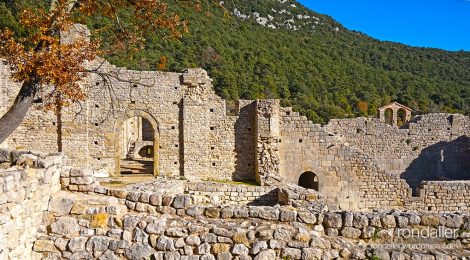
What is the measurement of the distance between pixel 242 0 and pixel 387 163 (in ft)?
149

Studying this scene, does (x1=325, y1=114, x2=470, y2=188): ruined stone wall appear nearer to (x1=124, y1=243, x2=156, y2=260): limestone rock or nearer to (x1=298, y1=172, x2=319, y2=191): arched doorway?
(x1=298, y1=172, x2=319, y2=191): arched doorway

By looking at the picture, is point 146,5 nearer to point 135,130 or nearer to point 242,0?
point 135,130

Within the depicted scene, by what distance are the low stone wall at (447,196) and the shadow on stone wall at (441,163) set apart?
4.93 meters

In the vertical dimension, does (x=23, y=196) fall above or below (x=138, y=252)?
above

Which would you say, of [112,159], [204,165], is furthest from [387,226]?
[112,159]

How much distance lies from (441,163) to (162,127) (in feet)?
41.5

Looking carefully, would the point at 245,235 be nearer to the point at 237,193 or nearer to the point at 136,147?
the point at 237,193

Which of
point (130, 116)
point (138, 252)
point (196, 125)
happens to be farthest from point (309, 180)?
point (138, 252)

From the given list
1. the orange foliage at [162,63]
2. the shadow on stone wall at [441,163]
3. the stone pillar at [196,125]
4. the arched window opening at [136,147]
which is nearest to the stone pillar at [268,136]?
the stone pillar at [196,125]

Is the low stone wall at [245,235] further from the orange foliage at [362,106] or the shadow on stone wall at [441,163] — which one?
the orange foliage at [362,106]

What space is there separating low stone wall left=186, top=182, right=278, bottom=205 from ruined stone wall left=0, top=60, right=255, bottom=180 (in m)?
4.42

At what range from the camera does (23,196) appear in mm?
4258

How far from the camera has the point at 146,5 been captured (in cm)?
917

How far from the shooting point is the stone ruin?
456 centimetres
